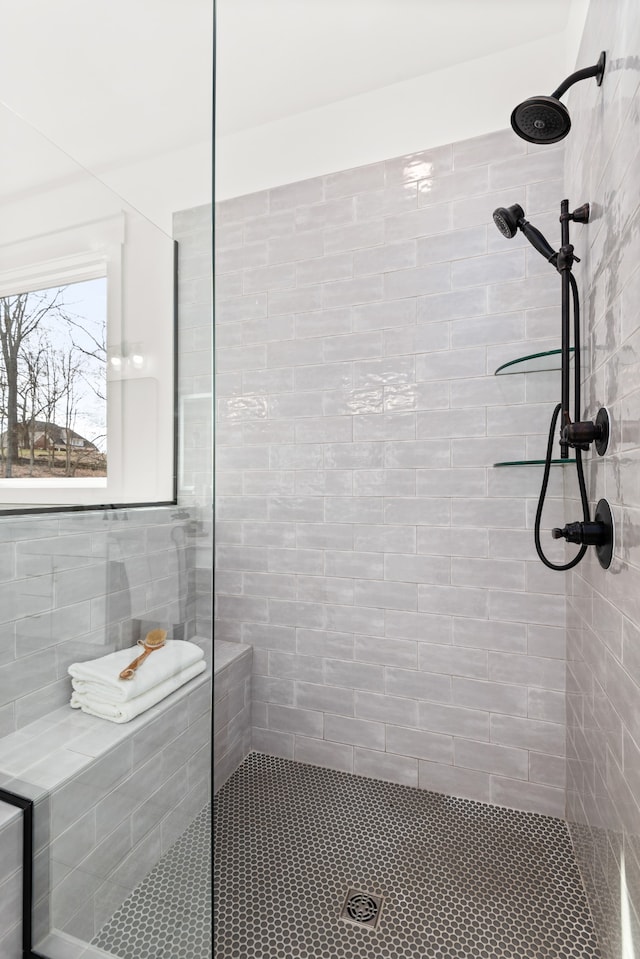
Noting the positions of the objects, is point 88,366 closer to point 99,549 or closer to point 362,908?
point 99,549

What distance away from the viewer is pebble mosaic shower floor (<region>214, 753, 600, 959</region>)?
1.31 metres

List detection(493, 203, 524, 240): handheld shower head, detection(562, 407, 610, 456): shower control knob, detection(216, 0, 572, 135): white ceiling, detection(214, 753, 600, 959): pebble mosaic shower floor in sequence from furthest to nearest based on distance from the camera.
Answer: detection(216, 0, 572, 135): white ceiling < detection(493, 203, 524, 240): handheld shower head < detection(214, 753, 600, 959): pebble mosaic shower floor < detection(562, 407, 610, 456): shower control knob

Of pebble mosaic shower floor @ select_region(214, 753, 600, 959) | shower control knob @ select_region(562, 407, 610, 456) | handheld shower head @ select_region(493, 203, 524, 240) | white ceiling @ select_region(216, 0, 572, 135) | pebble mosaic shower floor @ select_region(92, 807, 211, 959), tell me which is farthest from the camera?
white ceiling @ select_region(216, 0, 572, 135)

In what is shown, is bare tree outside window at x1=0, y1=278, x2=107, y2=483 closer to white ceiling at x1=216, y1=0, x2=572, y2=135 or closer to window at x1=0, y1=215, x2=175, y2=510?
window at x1=0, y1=215, x2=175, y2=510

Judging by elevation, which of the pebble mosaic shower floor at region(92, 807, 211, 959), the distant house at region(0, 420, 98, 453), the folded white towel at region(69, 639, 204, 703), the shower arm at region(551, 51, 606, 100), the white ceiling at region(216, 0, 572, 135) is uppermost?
the white ceiling at region(216, 0, 572, 135)

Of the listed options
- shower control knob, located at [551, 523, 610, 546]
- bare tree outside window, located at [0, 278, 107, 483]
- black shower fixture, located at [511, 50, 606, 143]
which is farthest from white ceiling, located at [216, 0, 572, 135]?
shower control knob, located at [551, 523, 610, 546]

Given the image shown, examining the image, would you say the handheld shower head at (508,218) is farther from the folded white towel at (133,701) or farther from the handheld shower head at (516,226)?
the folded white towel at (133,701)

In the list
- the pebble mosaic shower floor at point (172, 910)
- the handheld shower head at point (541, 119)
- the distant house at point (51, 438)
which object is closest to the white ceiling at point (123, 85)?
the distant house at point (51, 438)

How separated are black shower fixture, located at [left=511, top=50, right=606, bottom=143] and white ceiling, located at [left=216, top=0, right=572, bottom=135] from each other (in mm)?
707

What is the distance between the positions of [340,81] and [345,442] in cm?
139

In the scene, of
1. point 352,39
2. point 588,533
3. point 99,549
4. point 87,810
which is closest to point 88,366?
point 99,549

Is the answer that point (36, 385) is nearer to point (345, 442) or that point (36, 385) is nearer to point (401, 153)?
point (345, 442)

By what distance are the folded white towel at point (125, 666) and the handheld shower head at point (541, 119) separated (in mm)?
1421

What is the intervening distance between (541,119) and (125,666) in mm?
1557
